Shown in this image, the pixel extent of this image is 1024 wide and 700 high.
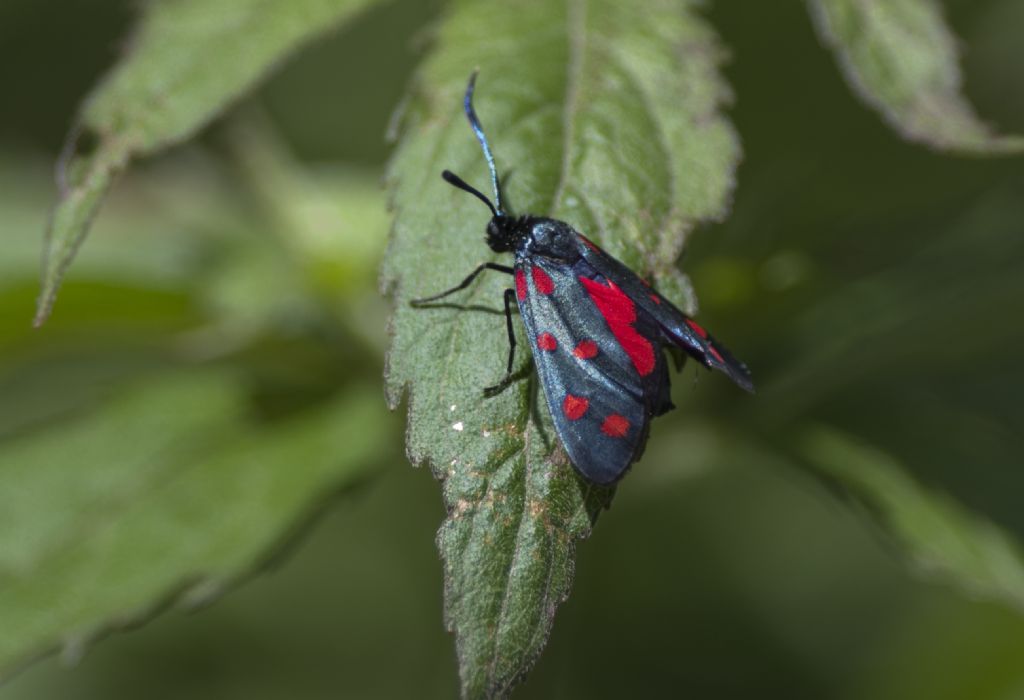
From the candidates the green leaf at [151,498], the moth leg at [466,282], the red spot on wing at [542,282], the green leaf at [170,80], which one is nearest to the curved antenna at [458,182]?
the moth leg at [466,282]

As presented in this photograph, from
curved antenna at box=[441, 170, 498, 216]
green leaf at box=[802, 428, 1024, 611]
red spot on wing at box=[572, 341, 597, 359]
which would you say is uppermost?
→ curved antenna at box=[441, 170, 498, 216]

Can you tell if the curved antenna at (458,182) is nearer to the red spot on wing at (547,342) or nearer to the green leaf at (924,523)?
the red spot on wing at (547,342)

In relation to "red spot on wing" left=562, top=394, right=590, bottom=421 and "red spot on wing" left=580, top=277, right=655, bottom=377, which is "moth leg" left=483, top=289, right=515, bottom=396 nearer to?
"red spot on wing" left=562, top=394, right=590, bottom=421

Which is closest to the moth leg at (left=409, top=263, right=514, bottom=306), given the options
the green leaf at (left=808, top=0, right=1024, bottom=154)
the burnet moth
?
the burnet moth

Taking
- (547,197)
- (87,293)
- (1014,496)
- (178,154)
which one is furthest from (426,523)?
(547,197)

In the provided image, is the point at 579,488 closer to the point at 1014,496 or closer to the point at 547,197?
the point at 547,197

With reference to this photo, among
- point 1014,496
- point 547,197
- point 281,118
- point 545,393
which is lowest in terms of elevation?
point 281,118
